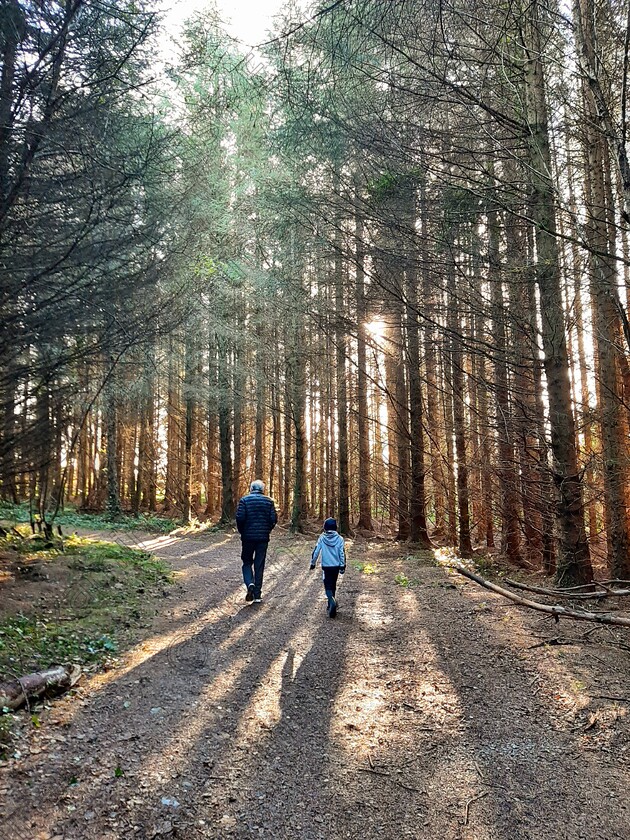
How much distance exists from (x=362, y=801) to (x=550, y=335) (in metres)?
6.50

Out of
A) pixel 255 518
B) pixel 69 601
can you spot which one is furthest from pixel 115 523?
pixel 69 601

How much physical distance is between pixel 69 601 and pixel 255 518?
2933 millimetres

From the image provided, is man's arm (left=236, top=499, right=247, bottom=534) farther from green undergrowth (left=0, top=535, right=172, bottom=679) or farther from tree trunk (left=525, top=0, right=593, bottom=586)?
tree trunk (left=525, top=0, right=593, bottom=586)

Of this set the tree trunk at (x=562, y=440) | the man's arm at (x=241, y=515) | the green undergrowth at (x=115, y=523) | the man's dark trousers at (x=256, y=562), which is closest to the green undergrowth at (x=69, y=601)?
the man's dark trousers at (x=256, y=562)

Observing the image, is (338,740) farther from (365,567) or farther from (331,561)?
(365,567)

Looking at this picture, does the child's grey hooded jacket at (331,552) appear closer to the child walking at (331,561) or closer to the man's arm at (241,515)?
the child walking at (331,561)

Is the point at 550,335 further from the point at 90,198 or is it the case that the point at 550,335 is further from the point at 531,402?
the point at 90,198

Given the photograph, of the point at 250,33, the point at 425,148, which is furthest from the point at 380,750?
the point at 425,148

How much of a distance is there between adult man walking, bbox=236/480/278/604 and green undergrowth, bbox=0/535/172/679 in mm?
1575

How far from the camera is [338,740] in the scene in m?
3.92

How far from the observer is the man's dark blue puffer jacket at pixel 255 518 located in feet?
26.6

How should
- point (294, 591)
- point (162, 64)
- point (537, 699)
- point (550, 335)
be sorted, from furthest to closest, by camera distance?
1. point (294, 591)
2. point (550, 335)
3. point (162, 64)
4. point (537, 699)

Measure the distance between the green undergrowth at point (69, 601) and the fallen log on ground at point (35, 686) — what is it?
19cm

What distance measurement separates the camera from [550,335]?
7344 mm
